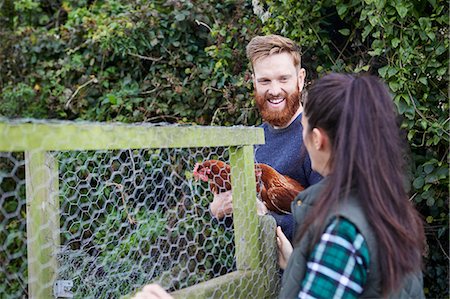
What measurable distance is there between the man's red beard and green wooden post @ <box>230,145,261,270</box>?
19.7 inches

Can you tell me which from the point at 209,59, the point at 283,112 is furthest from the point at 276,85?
the point at 209,59

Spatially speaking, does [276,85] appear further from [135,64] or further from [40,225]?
[135,64]

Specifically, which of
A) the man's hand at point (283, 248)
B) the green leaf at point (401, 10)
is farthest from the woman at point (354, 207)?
the green leaf at point (401, 10)

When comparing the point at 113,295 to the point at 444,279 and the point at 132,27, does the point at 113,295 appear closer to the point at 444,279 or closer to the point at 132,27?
the point at 444,279

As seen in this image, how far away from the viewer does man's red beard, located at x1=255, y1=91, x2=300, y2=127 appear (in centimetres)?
235

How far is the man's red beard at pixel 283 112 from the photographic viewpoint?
92.3 inches

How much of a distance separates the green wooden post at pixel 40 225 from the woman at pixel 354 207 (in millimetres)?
628

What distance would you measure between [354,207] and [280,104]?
3.99 ft

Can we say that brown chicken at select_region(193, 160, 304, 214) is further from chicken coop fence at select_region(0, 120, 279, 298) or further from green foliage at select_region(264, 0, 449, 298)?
green foliage at select_region(264, 0, 449, 298)

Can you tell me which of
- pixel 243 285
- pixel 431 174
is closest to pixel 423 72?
pixel 431 174

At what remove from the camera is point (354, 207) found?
120 centimetres

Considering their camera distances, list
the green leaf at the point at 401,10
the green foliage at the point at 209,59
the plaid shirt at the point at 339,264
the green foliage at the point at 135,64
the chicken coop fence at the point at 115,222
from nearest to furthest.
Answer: the plaid shirt at the point at 339,264 < the chicken coop fence at the point at 115,222 < the green leaf at the point at 401,10 < the green foliage at the point at 209,59 < the green foliage at the point at 135,64

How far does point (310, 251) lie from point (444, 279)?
2.16m

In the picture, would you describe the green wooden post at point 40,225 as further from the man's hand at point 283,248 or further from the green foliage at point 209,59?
the green foliage at point 209,59
